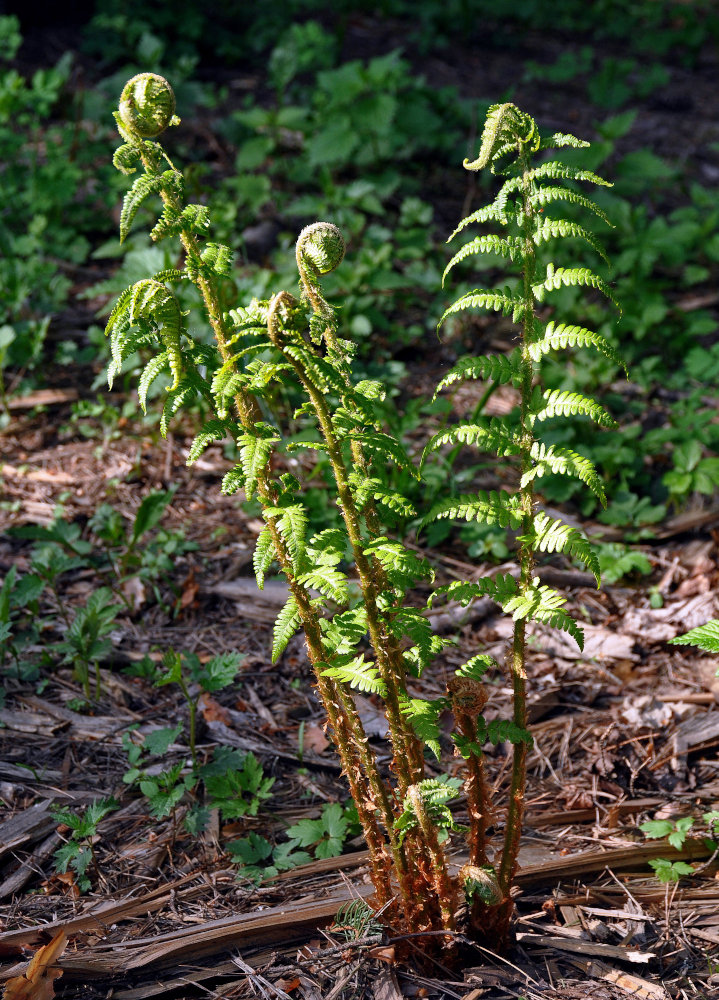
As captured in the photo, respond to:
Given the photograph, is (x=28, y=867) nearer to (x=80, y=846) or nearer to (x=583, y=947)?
(x=80, y=846)

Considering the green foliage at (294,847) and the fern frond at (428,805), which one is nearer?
the fern frond at (428,805)

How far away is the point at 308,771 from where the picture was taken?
270 cm

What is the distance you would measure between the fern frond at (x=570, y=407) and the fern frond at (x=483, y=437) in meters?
0.08

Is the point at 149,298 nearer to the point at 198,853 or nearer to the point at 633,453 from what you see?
the point at 198,853

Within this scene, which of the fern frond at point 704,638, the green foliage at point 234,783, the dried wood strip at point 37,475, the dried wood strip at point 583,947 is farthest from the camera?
the dried wood strip at point 37,475

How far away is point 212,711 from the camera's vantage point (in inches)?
111

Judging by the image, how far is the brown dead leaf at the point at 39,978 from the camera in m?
1.87

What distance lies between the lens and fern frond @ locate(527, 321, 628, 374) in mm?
1669

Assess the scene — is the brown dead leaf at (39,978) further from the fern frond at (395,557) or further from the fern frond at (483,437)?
the fern frond at (483,437)

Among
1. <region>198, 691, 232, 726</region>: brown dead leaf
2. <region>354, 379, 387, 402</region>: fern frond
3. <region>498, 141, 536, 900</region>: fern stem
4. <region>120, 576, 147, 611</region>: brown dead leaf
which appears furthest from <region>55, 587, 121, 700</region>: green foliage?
<region>354, 379, 387, 402</region>: fern frond

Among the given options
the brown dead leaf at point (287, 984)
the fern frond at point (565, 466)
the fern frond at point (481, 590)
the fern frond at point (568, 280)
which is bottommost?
the brown dead leaf at point (287, 984)

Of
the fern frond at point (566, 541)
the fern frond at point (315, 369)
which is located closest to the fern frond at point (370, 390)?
the fern frond at point (315, 369)

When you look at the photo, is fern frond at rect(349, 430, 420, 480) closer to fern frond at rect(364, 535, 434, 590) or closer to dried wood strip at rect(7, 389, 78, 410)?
fern frond at rect(364, 535, 434, 590)

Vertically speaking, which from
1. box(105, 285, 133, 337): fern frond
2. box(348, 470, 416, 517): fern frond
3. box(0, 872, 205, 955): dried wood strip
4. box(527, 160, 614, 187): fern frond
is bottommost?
box(0, 872, 205, 955): dried wood strip
